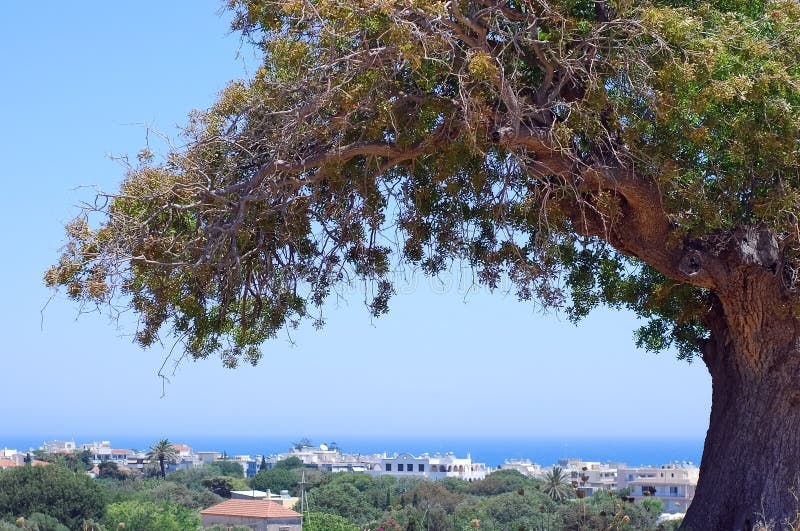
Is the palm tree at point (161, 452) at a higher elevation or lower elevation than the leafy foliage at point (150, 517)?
higher

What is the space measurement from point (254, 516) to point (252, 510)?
2.87 m

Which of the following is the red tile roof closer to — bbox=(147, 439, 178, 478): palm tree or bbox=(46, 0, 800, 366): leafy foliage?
bbox=(46, 0, 800, 366): leafy foliage

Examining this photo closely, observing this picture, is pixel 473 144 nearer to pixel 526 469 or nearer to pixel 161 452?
pixel 161 452

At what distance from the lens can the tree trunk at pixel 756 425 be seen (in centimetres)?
1020

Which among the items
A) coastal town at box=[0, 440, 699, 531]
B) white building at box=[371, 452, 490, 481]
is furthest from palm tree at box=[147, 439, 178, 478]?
white building at box=[371, 452, 490, 481]

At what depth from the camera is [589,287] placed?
41.8 feet

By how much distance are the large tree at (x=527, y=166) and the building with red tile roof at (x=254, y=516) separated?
36270mm

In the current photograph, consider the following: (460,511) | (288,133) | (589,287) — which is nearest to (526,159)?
(288,133)

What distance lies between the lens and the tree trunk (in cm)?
1020

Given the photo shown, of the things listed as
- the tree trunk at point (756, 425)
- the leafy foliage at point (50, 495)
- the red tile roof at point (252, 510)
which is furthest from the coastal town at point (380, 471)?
the leafy foliage at point (50, 495)

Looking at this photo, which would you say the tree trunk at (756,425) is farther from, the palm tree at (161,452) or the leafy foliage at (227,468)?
the palm tree at (161,452)

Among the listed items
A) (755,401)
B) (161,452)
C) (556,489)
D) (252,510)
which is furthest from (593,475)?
(755,401)

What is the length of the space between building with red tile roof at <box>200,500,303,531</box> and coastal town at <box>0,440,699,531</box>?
0.17 ft

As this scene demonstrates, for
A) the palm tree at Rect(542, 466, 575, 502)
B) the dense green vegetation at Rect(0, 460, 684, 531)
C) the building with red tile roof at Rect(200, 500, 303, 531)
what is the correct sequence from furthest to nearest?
the palm tree at Rect(542, 466, 575, 502), the building with red tile roof at Rect(200, 500, 303, 531), the dense green vegetation at Rect(0, 460, 684, 531)
